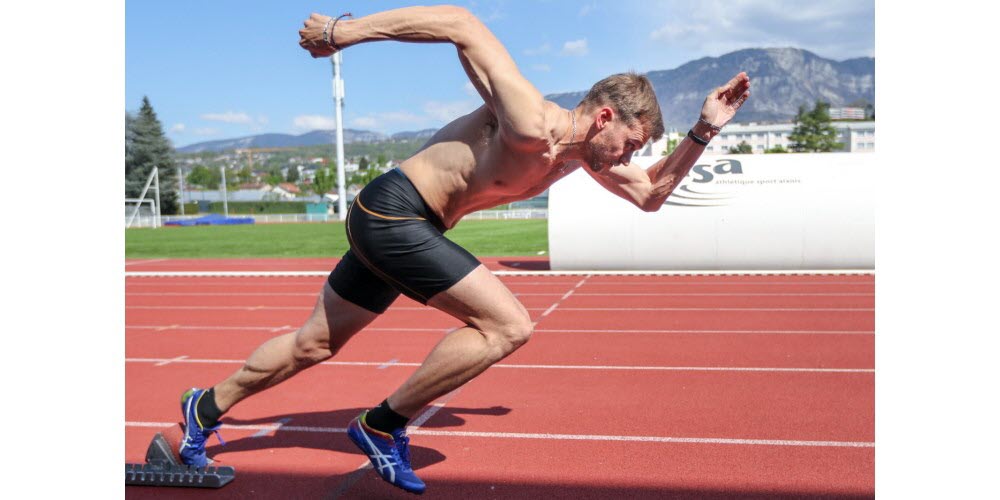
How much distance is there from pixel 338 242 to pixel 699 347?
22.7m

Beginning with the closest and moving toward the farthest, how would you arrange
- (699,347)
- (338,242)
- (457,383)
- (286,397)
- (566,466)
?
(457,383) < (566,466) < (286,397) < (699,347) < (338,242)

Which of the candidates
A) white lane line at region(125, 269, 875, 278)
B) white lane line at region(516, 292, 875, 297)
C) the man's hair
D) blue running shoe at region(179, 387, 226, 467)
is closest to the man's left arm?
the man's hair

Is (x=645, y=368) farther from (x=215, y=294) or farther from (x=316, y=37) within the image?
(x=215, y=294)

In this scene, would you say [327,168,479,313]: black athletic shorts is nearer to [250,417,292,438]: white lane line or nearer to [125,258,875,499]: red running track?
[125,258,875,499]: red running track

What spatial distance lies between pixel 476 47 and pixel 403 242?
80 centimetres

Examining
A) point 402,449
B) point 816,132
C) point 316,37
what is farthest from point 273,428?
point 816,132

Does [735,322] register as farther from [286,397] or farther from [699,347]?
[286,397]

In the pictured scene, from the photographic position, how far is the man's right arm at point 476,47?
9.47 feet

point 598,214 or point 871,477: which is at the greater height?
point 598,214

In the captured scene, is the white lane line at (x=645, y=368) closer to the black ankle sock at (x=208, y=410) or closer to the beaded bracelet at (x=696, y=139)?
the black ankle sock at (x=208, y=410)

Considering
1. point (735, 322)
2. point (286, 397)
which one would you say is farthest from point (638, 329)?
point (286, 397)

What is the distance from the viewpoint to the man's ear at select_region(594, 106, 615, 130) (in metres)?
3.04

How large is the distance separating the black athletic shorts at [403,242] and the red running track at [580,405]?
97 centimetres
